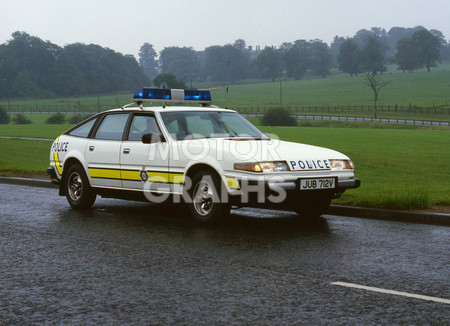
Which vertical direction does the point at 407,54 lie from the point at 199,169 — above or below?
above

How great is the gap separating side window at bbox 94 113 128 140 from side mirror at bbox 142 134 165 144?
0.86 meters

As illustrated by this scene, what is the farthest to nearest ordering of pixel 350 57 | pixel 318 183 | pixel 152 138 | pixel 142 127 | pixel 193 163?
pixel 350 57 → pixel 142 127 → pixel 152 138 → pixel 193 163 → pixel 318 183

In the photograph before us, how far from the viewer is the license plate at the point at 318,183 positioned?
341 inches

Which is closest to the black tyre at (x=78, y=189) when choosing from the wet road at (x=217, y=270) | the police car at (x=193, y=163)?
the police car at (x=193, y=163)

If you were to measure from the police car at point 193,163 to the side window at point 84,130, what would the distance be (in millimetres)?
19

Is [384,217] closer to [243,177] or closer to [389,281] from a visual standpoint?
[243,177]

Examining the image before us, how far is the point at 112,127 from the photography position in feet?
34.8

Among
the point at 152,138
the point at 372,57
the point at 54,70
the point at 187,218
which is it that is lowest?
the point at 187,218

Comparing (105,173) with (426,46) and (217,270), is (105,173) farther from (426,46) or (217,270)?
(426,46)

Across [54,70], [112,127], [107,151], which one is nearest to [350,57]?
[54,70]

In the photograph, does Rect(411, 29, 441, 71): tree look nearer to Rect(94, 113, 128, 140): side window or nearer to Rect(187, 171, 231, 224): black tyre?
Rect(94, 113, 128, 140): side window

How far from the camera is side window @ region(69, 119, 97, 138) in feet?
36.2

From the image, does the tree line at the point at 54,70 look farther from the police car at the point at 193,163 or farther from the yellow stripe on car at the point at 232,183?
the yellow stripe on car at the point at 232,183

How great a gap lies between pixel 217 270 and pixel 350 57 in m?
191
